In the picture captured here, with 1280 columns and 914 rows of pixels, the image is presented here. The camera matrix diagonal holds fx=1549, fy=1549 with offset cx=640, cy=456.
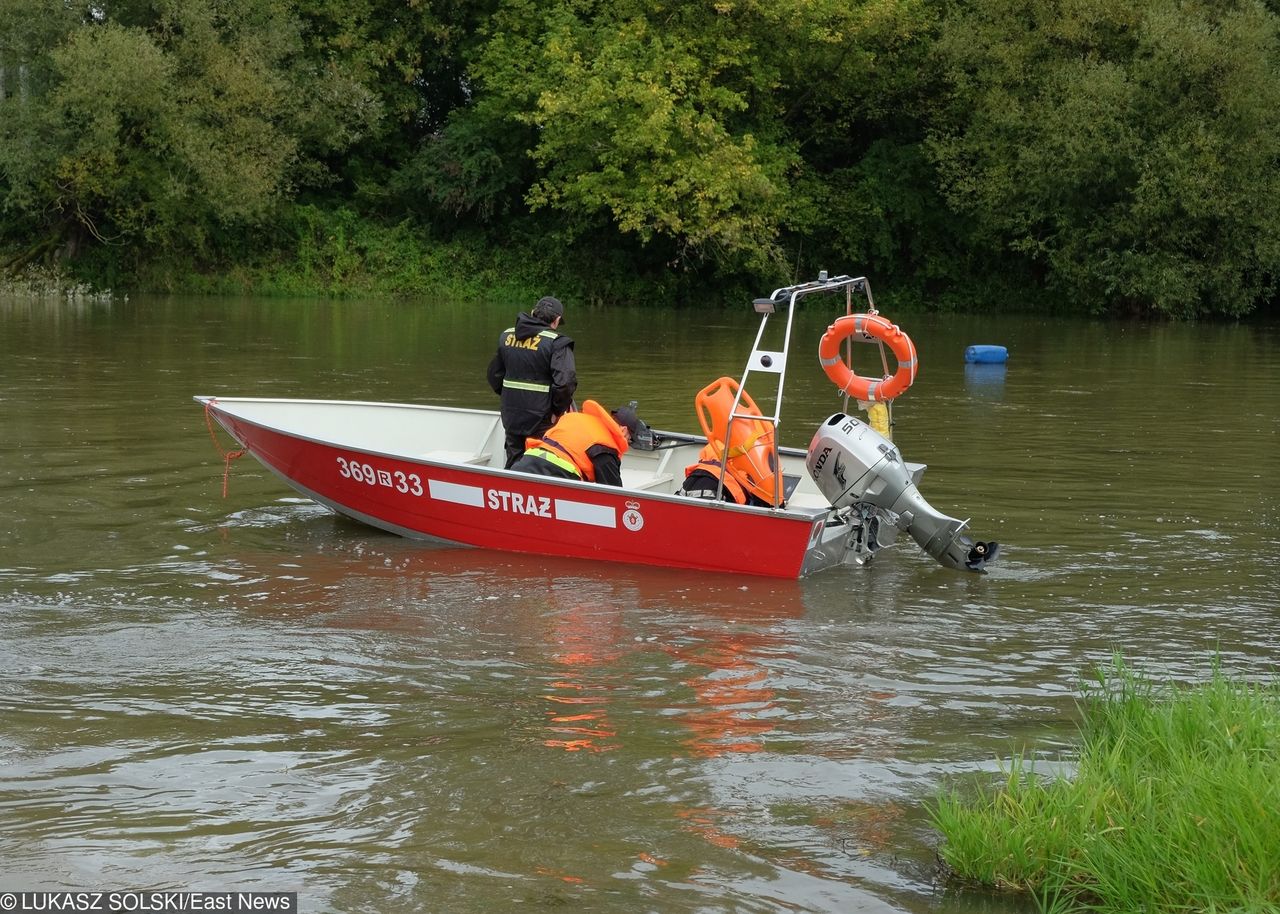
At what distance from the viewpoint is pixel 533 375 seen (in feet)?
34.1

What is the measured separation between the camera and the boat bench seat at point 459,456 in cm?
1167

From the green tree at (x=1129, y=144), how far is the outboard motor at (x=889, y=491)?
26.1 meters

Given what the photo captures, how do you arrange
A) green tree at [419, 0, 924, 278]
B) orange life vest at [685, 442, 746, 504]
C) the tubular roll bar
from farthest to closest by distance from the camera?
green tree at [419, 0, 924, 278]
orange life vest at [685, 442, 746, 504]
the tubular roll bar

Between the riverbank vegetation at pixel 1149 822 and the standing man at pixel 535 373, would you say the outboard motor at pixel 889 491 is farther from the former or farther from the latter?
the riverbank vegetation at pixel 1149 822

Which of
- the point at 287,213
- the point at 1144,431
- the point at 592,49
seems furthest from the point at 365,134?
the point at 1144,431

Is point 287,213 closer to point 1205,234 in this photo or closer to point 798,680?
point 1205,234

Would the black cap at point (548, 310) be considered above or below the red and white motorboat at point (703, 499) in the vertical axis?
above

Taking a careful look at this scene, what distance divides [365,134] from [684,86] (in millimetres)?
9226

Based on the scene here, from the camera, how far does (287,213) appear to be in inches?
1569

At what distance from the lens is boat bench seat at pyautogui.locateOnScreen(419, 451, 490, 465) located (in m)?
11.7

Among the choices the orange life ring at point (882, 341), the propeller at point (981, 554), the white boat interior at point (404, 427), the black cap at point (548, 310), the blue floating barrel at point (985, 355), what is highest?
the black cap at point (548, 310)

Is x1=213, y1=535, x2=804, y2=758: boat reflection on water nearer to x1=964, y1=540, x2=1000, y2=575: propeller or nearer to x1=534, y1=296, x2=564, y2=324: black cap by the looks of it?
x1=964, y1=540, x2=1000, y2=575: propeller

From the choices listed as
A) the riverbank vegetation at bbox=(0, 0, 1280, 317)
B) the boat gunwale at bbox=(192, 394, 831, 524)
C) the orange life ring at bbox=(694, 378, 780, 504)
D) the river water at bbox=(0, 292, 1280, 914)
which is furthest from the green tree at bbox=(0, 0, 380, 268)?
the orange life ring at bbox=(694, 378, 780, 504)

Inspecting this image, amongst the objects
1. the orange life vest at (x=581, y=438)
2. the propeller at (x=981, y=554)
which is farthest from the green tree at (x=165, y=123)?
the propeller at (x=981, y=554)
